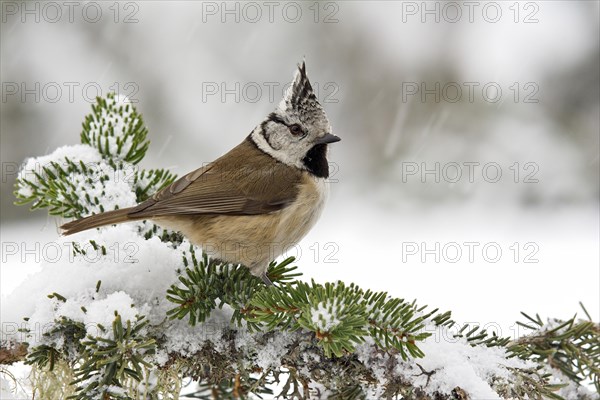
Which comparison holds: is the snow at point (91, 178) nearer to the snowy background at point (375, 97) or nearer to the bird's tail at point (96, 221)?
the bird's tail at point (96, 221)

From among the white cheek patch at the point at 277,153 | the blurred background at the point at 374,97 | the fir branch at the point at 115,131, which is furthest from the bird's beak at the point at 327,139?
the blurred background at the point at 374,97

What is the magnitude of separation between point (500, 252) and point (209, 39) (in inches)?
116

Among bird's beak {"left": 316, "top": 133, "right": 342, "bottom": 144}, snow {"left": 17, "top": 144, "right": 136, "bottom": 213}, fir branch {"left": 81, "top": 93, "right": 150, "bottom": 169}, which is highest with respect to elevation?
bird's beak {"left": 316, "top": 133, "right": 342, "bottom": 144}

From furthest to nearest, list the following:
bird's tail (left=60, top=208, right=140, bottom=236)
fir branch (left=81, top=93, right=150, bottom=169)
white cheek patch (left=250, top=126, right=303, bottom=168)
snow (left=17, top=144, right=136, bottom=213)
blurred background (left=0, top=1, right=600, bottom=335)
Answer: blurred background (left=0, top=1, right=600, bottom=335) < white cheek patch (left=250, top=126, right=303, bottom=168) < fir branch (left=81, top=93, right=150, bottom=169) < snow (left=17, top=144, right=136, bottom=213) < bird's tail (left=60, top=208, right=140, bottom=236)

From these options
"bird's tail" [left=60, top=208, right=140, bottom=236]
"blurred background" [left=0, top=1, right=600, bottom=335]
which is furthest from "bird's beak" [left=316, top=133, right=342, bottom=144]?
"blurred background" [left=0, top=1, right=600, bottom=335]

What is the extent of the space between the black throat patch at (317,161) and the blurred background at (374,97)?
1.68 metres

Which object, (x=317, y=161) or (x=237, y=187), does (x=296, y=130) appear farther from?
(x=237, y=187)

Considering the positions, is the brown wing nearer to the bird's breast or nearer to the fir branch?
the bird's breast

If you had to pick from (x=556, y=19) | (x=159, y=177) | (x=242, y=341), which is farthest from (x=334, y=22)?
(x=242, y=341)

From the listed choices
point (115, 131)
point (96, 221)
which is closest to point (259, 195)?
point (115, 131)

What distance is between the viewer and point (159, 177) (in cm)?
319

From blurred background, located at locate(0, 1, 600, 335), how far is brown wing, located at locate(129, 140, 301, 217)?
5.82ft

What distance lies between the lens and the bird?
9.72 ft

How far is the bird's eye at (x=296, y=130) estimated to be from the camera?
3500mm
